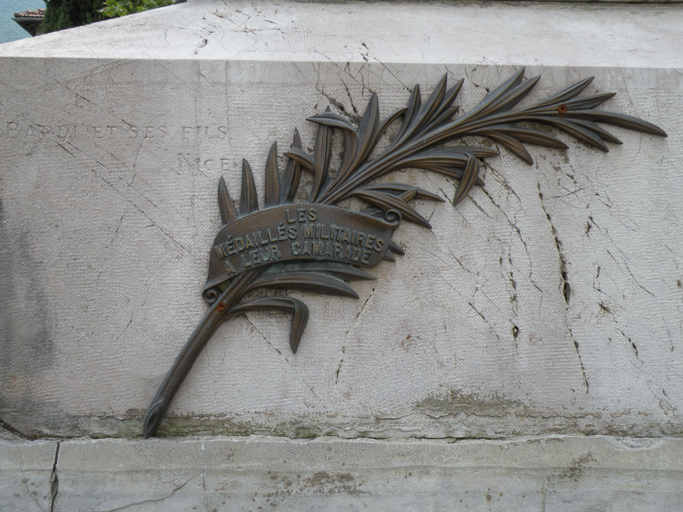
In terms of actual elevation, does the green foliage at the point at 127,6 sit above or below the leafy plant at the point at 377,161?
above

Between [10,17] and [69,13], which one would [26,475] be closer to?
[69,13]

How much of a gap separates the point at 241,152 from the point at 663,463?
2.15m

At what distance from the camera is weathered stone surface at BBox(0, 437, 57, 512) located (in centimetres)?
204

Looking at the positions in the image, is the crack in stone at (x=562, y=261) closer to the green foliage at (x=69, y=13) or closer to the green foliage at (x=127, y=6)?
the green foliage at (x=127, y=6)

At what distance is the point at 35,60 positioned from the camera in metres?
2.08

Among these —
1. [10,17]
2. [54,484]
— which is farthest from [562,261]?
[10,17]

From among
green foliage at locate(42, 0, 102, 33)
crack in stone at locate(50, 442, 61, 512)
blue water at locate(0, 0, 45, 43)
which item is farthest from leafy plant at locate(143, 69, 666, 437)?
blue water at locate(0, 0, 45, 43)

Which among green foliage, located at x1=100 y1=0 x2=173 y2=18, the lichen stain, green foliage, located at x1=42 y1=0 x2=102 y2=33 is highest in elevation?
green foliage, located at x1=42 y1=0 x2=102 y2=33

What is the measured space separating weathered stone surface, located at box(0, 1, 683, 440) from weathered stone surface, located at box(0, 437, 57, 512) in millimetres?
78

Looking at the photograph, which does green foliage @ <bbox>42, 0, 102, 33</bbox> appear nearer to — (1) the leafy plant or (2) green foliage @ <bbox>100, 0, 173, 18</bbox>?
(2) green foliage @ <bbox>100, 0, 173, 18</bbox>

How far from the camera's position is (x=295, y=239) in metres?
2.09

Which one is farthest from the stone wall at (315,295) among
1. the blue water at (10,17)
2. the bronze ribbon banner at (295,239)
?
the blue water at (10,17)

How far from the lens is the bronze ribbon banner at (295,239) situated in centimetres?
208

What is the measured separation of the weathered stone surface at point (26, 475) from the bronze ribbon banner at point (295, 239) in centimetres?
93
